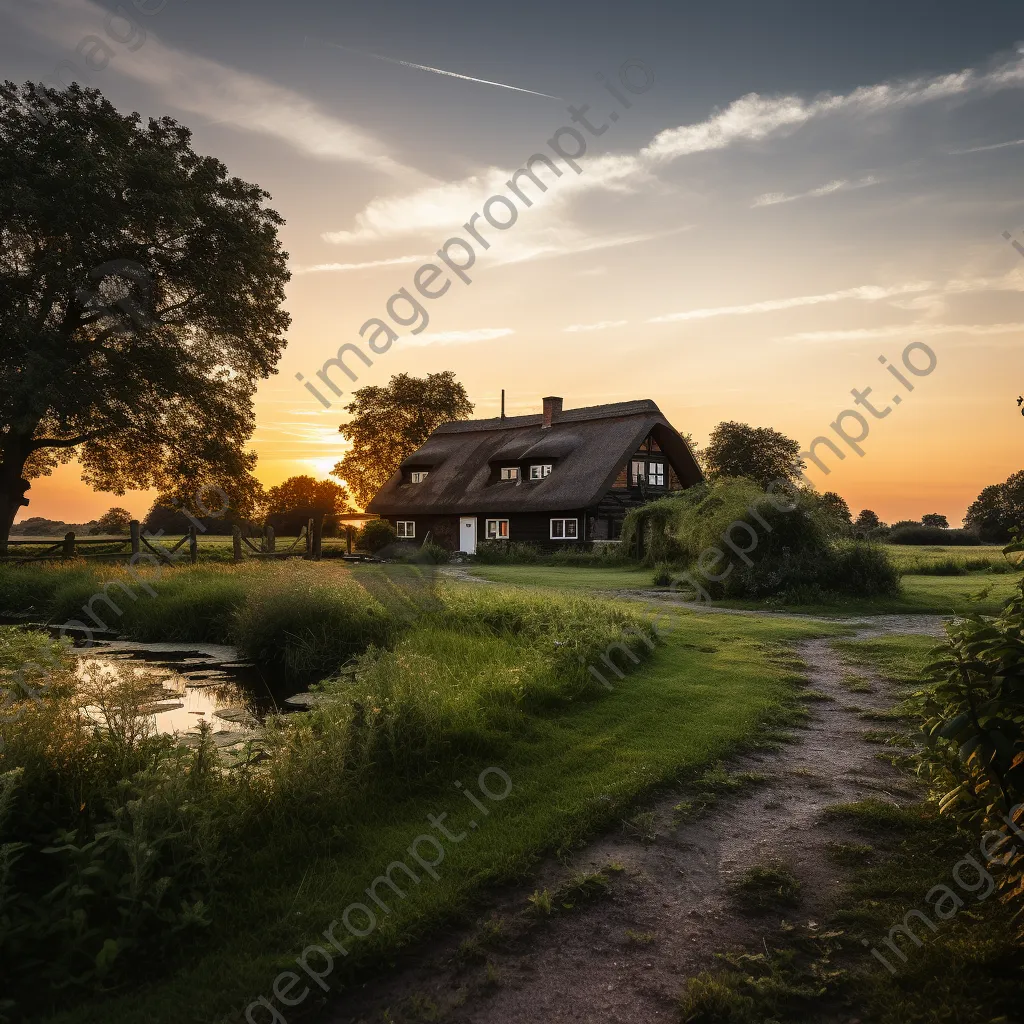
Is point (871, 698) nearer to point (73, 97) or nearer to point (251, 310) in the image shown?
Result: point (251, 310)

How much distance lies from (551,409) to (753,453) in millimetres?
24714

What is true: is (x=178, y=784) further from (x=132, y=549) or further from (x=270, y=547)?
(x=270, y=547)

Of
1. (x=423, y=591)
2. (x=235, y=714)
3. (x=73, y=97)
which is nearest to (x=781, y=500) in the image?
(x=423, y=591)

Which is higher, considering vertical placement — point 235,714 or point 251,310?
point 251,310

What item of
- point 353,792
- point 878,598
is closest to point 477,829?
point 353,792

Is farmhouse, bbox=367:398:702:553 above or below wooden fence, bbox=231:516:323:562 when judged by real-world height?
above

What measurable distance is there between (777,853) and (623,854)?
103 cm

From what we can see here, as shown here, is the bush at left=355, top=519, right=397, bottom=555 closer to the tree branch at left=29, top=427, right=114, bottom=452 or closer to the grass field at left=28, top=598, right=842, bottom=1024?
the tree branch at left=29, top=427, right=114, bottom=452

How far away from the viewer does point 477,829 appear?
5215 millimetres

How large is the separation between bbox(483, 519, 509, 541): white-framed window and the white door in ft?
3.20

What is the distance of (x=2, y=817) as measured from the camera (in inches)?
169

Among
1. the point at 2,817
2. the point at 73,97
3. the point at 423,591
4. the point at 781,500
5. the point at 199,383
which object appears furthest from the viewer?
the point at 199,383

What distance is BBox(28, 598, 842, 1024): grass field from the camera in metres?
3.65

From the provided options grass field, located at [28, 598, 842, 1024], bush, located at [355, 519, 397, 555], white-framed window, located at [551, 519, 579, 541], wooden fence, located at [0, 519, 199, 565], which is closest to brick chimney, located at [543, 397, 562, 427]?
white-framed window, located at [551, 519, 579, 541]
